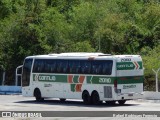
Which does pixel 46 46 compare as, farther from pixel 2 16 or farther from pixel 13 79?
pixel 2 16

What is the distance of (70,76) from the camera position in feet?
113

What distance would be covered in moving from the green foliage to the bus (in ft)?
61.0

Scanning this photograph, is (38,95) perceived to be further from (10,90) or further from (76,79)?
(10,90)

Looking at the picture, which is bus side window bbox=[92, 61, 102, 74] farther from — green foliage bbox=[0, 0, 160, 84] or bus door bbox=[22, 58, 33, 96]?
green foliage bbox=[0, 0, 160, 84]

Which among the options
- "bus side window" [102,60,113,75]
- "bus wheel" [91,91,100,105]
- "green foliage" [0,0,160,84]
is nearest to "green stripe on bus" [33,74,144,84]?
"bus side window" [102,60,113,75]

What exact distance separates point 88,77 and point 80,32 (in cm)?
2530

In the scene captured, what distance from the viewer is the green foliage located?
56594mm

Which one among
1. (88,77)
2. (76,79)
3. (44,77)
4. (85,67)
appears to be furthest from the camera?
(44,77)

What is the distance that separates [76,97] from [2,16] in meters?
34.7

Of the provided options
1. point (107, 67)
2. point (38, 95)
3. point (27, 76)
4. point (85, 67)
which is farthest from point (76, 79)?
point (27, 76)

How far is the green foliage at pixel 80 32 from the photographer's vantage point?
56.6 metres

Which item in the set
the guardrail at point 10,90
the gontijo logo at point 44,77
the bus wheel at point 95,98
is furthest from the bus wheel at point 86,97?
the guardrail at point 10,90

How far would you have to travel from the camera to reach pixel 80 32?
192 ft

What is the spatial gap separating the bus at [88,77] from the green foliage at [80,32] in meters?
18.6
